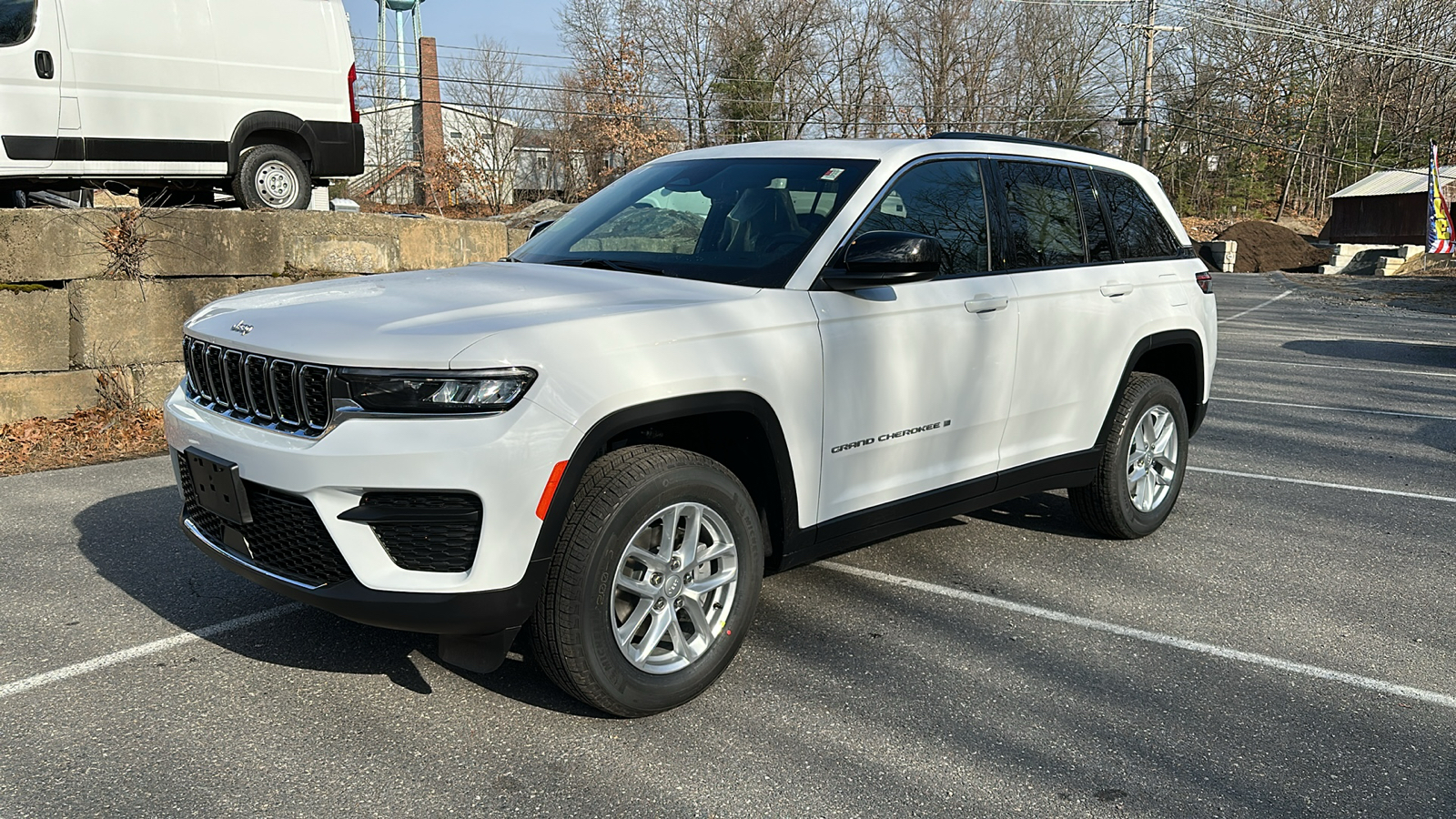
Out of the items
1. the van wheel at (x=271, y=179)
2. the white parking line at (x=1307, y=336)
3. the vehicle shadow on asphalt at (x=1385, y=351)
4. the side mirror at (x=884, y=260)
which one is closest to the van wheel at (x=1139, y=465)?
the side mirror at (x=884, y=260)

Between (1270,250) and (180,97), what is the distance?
34.1m

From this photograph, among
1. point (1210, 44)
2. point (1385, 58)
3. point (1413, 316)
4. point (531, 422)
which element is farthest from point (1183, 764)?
point (1385, 58)

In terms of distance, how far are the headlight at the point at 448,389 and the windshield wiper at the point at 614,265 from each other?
115cm

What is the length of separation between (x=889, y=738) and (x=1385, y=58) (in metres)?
63.7

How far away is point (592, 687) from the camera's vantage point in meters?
3.21

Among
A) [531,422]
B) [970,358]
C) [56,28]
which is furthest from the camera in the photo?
[56,28]

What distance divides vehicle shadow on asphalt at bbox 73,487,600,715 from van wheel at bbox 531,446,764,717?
282 mm

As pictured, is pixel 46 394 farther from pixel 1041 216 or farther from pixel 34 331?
pixel 1041 216

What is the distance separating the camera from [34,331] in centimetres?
772

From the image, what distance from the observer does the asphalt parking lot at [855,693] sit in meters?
2.99

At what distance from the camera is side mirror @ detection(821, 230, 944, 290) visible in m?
3.65

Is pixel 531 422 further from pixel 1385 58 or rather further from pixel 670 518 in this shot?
pixel 1385 58

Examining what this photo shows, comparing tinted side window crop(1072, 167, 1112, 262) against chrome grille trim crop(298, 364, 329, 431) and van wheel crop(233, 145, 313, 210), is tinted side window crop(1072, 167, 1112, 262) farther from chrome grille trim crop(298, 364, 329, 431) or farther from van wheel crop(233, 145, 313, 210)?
van wheel crop(233, 145, 313, 210)

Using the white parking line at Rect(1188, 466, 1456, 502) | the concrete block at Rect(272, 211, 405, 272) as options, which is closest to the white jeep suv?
the white parking line at Rect(1188, 466, 1456, 502)
